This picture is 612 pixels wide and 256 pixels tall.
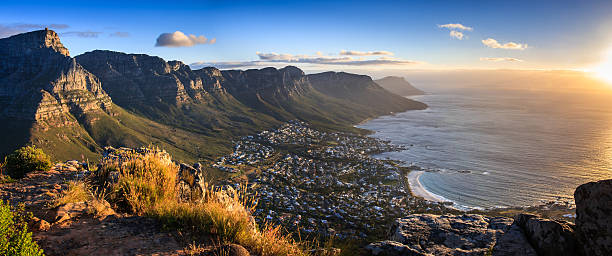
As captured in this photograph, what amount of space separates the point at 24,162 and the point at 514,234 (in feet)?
54.8

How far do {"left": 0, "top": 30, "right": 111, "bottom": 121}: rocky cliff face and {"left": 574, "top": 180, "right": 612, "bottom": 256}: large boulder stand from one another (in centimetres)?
18534

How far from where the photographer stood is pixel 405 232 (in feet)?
22.9

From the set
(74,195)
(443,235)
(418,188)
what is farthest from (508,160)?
(74,195)

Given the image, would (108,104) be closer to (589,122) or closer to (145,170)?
(145,170)

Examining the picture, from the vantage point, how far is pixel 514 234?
18.6ft

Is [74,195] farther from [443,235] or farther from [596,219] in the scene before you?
[596,219]

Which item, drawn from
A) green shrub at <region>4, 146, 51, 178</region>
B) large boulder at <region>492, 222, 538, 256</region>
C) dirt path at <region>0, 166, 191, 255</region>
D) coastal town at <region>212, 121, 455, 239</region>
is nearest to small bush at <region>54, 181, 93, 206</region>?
dirt path at <region>0, 166, 191, 255</region>

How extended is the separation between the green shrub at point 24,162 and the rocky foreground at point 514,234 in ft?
44.8

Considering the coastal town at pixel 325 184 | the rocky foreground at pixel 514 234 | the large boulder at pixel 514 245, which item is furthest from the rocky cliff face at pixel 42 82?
the large boulder at pixel 514 245

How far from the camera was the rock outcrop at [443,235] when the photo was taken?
6.09m

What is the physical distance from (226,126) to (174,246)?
631 feet

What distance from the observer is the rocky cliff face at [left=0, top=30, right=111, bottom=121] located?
457ft

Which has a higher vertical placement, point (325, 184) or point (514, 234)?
point (514, 234)

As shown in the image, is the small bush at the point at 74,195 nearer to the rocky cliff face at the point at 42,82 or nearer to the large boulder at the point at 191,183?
the large boulder at the point at 191,183
